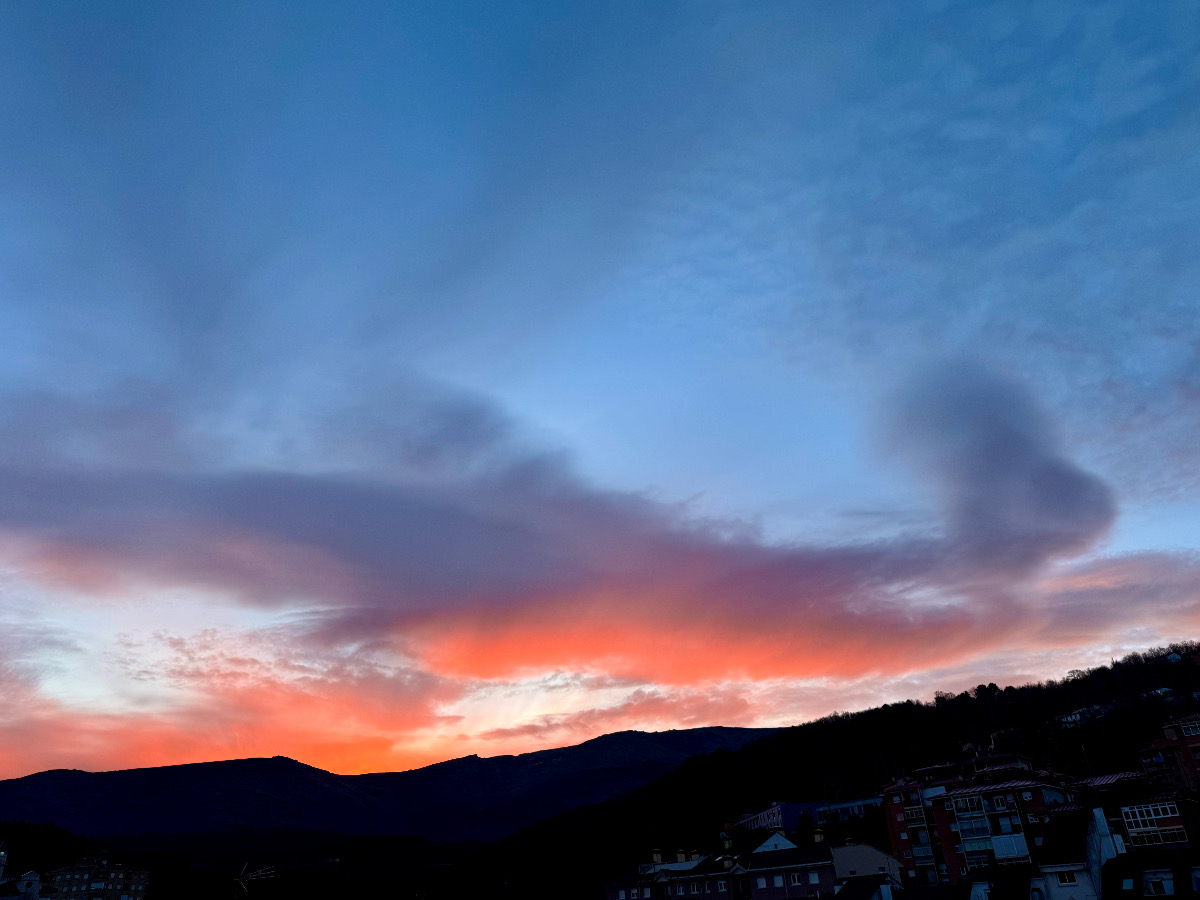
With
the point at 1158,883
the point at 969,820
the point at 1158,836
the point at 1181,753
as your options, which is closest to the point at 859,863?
the point at 969,820

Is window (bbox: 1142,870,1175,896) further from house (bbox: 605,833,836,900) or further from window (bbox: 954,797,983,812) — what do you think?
house (bbox: 605,833,836,900)

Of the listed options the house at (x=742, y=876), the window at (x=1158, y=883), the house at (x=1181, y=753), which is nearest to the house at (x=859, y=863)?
the house at (x=742, y=876)

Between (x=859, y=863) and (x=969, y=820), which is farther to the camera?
(x=859, y=863)

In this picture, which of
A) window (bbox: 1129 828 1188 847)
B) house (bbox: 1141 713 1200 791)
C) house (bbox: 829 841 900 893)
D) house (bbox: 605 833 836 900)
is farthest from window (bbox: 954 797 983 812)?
house (bbox: 1141 713 1200 791)

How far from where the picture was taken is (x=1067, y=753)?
187000 mm

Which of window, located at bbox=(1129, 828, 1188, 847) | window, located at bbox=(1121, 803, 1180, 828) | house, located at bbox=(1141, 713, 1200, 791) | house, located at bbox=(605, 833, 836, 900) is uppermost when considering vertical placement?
house, located at bbox=(1141, 713, 1200, 791)

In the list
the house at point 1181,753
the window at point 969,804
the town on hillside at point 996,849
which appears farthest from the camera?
the house at point 1181,753

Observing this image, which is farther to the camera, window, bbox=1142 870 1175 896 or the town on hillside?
the town on hillside

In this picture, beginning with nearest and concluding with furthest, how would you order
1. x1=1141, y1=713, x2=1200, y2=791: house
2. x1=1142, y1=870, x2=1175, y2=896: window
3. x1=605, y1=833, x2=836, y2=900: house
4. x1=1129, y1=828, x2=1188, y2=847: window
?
x1=1142, y1=870, x2=1175, y2=896: window → x1=1129, y1=828, x2=1188, y2=847: window → x1=605, y1=833, x2=836, y2=900: house → x1=1141, y1=713, x2=1200, y2=791: house

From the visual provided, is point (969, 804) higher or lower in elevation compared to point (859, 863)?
higher

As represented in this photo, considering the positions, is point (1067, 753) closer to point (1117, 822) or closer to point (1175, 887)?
point (1117, 822)

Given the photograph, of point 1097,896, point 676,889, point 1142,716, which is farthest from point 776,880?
point 1142,716

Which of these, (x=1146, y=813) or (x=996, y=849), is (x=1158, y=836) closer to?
(x=1146, y=813)

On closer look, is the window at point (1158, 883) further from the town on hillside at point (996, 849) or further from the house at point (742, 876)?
the house at point (742, 876)
